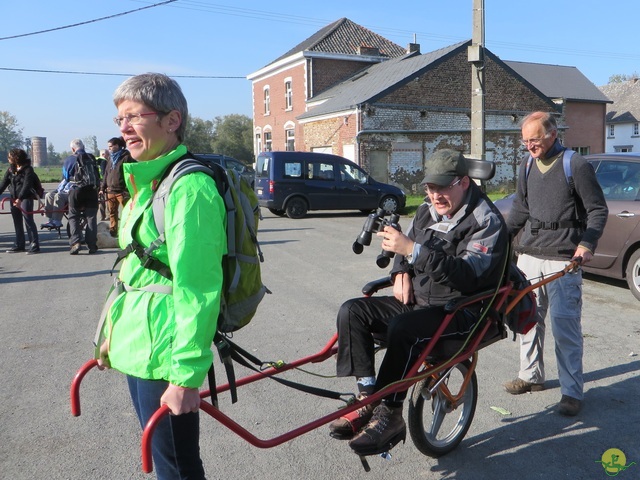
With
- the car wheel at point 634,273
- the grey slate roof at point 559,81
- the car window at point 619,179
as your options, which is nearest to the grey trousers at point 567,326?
the car wheel at point 634,273

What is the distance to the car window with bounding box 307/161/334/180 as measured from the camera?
17.8 metres

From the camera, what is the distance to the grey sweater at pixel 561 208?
403 cm

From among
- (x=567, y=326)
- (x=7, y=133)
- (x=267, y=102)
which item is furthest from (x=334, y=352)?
(x=7, y=133)

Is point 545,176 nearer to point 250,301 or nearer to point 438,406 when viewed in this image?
point 438,406

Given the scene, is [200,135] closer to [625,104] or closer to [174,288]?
[625,104]

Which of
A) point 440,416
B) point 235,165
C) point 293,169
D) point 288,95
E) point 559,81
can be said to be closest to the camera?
point 440,416

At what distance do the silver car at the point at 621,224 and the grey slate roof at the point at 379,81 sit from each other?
1834 cm

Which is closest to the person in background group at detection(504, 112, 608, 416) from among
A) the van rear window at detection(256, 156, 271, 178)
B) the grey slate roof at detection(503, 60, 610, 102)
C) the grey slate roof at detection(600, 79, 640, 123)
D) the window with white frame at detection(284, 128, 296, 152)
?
A: the van rear window at detection(256, 156, 271, 178)

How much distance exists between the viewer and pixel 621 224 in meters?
7.38

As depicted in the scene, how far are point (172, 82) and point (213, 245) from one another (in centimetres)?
68

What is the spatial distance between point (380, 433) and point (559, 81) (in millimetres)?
46395

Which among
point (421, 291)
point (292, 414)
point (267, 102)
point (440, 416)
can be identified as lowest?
point (292, 414)

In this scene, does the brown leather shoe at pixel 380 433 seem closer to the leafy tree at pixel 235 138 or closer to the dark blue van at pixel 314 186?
the dark blue van at pixel 314 186

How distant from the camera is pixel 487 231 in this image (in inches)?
127
